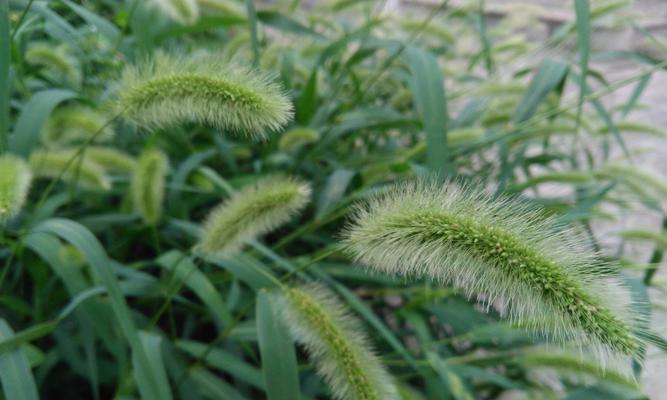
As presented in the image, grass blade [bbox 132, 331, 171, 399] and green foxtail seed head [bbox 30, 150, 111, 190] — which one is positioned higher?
green foxtail seed head [bbox 30, 150, 111, 190]

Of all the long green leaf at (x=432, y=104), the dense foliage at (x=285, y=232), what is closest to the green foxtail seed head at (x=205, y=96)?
the dense foliage at (x=285, y=232)

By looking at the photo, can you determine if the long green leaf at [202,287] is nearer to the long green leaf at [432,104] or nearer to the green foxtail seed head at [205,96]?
the green foxtail seed head at [205,96]

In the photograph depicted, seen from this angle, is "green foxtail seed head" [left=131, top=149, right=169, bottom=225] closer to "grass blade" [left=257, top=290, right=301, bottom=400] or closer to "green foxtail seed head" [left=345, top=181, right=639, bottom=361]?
"grass blade" [left=257, top=290, right=301, bottom=400]

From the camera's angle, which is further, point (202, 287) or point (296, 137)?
point (296, 137)

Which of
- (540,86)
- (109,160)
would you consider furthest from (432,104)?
(109,160)

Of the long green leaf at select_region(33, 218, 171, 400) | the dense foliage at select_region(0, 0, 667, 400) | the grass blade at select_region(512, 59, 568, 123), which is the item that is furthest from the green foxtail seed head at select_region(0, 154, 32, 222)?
the grass blade at select_region(512, 59, 568, 123)

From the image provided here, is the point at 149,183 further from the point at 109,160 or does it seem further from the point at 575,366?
the point at 575,366
